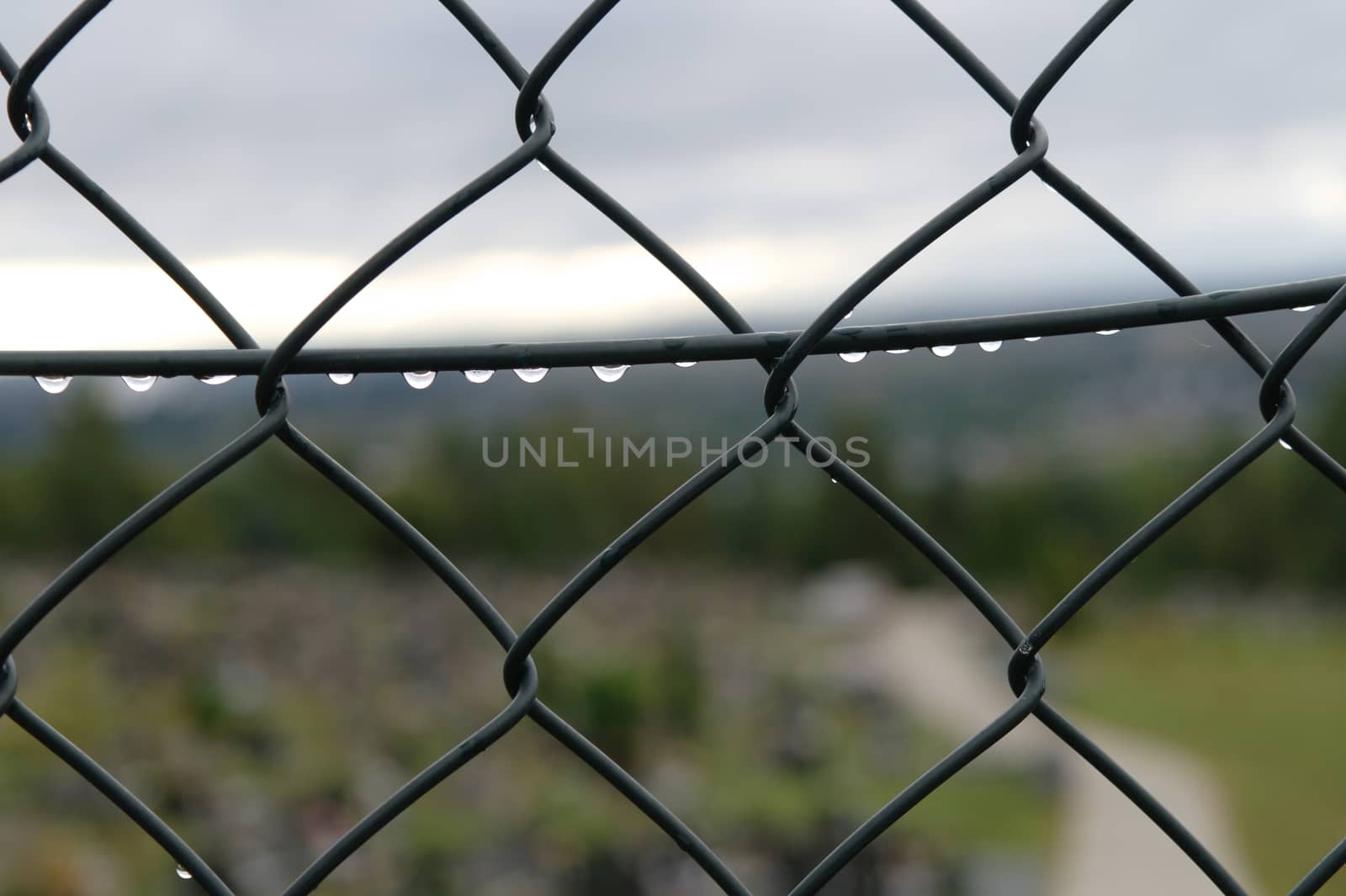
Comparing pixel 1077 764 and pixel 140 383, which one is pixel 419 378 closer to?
pixel 140 383

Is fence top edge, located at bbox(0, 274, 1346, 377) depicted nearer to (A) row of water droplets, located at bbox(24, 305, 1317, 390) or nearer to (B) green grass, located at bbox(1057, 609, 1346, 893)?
(A) row of water droplets, located at bbox(24, 305, 1317, 390)

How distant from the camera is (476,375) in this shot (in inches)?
16.0

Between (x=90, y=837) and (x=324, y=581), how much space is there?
9.56 m

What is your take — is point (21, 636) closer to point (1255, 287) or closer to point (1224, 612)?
point (1255, 287)

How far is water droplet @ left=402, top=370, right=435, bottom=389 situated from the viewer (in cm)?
39

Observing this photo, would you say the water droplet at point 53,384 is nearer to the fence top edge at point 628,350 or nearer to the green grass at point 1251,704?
the fence top edge at point 628,350

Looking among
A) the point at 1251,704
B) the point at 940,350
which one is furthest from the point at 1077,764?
the point at 940,350

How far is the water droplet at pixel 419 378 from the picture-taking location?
39 centimetres

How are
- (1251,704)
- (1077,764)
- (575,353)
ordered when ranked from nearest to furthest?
(575,353), (1077,764), (1251,704)

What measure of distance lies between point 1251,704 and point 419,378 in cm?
1823

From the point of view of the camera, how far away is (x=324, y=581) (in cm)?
1906

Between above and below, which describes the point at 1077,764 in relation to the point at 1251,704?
below

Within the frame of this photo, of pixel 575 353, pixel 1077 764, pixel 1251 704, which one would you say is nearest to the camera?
pixel 575 353

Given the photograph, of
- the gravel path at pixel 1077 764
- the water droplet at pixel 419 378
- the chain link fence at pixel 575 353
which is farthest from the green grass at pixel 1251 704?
the water droplet at pixel 419 378
